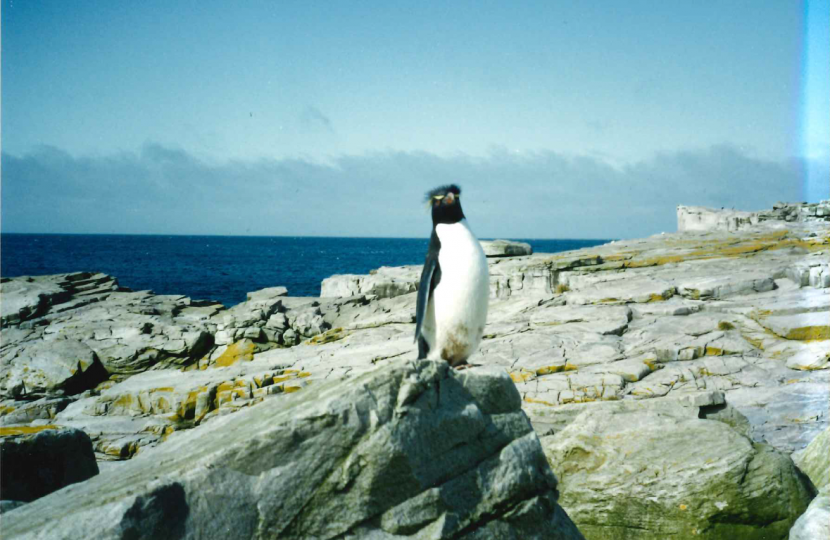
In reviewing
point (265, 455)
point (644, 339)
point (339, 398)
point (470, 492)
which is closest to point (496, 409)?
point (470, 492)

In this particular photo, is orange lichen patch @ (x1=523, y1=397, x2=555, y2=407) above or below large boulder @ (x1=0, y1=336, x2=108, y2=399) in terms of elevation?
above

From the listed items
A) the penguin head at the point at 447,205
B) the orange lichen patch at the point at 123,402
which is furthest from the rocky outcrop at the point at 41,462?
the orange lichen patch at the point at 123,402

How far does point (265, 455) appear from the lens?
4086 millimetres

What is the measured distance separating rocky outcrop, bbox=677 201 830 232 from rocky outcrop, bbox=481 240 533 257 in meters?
8.18

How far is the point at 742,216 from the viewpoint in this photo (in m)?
26.1

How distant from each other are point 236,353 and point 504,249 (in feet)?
30.2

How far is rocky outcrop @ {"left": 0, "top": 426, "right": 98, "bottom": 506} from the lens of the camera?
5539mm

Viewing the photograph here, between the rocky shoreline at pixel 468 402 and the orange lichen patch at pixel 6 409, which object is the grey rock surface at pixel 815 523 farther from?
the orange lichen patch at pixel 6 409

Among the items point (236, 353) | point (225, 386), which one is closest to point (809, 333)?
point (225, 386)

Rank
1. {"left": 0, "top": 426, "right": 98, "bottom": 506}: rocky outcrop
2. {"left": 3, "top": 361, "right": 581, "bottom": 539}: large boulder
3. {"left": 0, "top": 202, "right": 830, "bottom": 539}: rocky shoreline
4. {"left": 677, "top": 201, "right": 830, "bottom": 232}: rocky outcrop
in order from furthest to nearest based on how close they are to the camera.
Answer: {"left": 677, "top": 201, "right": 830, "bottom": 232}: rocky outcrop, {"left": 0, "top": 426, "right": 98, "bottom": 506}: rocky outcrop, {"left": 0, "top": 202, "right": 830, "bottom": 539}: rocky shoreline, {"left": 3, "top": 361, "right": 581, "bottom": 539}: large boulder

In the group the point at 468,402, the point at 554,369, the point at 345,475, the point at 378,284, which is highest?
the point at 468,402

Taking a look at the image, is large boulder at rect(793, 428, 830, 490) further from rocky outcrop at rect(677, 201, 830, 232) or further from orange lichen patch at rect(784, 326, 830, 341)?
rocky outcrop at rect(677, 201, 830, 232)

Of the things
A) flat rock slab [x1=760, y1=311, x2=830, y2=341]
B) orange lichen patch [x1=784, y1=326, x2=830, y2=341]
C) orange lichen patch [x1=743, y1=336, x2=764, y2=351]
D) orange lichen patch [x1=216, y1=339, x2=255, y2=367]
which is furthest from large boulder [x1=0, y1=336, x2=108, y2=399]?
orange lichen patch [x1=784, y1=326, x2=830, y2=341]

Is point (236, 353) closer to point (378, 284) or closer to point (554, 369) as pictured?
point (378, 284)
